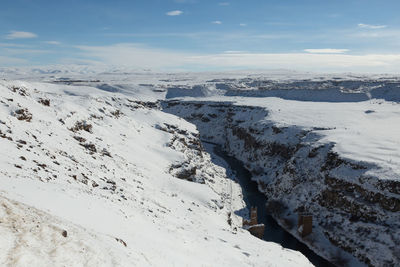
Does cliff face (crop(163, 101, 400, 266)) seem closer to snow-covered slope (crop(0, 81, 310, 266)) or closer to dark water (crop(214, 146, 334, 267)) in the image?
dark water (crop(214, 146, 334, 267))

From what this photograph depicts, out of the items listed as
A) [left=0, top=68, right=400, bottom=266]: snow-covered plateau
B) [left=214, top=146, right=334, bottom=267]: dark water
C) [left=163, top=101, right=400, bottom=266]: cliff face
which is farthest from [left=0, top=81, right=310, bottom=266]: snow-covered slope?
[left=163, top=101, right=400, bottom=266]: cliff face

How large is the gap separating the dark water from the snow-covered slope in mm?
3389

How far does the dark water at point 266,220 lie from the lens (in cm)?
3362

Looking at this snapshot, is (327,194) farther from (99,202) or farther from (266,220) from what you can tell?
(99,202)

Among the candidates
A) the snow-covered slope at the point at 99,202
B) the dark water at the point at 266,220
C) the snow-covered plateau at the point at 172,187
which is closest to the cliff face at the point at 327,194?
the snow-covered plateau at the point at 172,187

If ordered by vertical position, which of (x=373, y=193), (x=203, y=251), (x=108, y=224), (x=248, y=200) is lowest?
(x=248, y=200)

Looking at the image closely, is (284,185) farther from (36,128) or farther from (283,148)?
(36,128)

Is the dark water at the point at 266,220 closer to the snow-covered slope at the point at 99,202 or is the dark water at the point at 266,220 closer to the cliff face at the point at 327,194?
the cliff face at the point at 327,194

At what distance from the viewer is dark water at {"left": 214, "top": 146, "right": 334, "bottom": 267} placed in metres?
33.6

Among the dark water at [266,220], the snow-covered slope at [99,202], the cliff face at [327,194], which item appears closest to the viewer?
the snow-covered slope at [99,202]

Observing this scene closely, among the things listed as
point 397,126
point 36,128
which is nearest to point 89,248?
point 36,128

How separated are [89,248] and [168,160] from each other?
30802 millimetres

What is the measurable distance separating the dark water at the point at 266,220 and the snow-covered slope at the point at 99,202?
339 centimetres

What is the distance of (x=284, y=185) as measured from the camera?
45531mm
